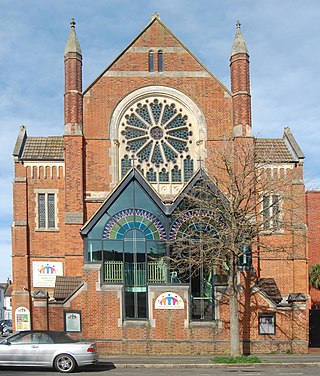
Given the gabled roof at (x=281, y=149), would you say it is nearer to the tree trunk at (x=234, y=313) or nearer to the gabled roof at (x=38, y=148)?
the tree trunk at (x=234, y=313)

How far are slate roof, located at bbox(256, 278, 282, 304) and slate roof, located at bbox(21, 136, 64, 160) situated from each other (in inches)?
484

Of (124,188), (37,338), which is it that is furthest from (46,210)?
(37,338)

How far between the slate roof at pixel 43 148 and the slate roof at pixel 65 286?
672cm

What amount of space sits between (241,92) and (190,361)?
15385 millimetres

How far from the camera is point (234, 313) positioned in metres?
24.5

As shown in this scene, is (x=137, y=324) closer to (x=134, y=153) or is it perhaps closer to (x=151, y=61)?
(x=134, y=153)

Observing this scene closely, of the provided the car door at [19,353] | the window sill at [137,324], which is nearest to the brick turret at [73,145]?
the window sill at [137,324]

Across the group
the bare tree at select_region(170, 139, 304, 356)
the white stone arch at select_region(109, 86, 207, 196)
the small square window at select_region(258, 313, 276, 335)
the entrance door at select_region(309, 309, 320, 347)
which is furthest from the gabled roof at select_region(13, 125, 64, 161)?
the entrance door at select_region(309, 309, 320, 347)

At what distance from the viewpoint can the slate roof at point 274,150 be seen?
34.1 m

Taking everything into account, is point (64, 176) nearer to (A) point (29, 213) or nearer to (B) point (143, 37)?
(A) point (29, 213)

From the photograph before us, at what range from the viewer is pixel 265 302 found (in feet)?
89.0

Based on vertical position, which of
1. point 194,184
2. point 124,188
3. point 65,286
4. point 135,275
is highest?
point 194,184

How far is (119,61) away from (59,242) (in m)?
10.3

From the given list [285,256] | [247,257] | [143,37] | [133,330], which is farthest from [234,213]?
[143,37]
